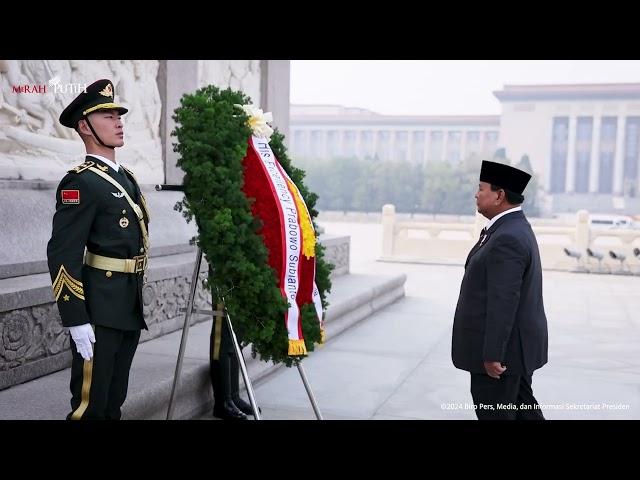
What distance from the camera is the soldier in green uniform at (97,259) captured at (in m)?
2.50

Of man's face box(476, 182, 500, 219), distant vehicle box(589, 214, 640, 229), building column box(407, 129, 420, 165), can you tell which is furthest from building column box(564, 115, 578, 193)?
man's face box(476, 182, 500, 219)

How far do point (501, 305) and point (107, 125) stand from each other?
157 centimetres

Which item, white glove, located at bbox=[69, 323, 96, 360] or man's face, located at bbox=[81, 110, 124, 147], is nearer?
white glove, located at bbox=[69, 323, 96, 360]

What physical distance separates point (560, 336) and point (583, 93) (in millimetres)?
57382

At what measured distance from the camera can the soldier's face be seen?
264 cm

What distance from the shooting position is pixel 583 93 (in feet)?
195

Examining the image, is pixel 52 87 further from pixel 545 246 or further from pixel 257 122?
pixel 545 246

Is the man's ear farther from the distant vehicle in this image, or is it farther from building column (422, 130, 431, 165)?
building column (422, 130, 431, 165)

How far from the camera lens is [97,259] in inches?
104

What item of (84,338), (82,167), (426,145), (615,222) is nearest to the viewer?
(84,338)

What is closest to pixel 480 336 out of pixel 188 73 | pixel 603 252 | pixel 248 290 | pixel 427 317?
pixel 248 290

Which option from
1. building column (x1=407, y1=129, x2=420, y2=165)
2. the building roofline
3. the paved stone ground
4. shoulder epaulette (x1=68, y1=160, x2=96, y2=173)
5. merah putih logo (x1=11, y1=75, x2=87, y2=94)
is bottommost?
the paved stone ground

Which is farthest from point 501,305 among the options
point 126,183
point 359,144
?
point 359,144

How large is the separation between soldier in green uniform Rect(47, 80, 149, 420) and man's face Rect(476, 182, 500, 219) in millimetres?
1287
